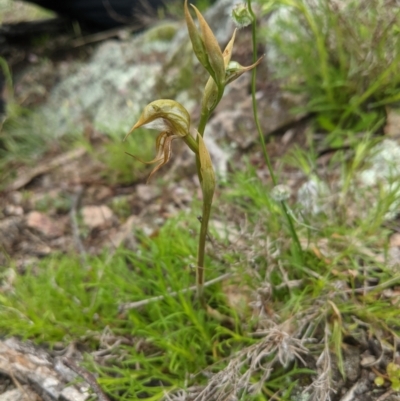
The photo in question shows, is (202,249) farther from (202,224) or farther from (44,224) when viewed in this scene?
(44,224)

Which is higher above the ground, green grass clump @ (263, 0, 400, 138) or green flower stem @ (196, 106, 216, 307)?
green grass clump @ (263, 0, 400, 138)

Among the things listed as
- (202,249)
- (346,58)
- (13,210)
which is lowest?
(202,249)

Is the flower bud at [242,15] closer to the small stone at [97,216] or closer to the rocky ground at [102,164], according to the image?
the rocky ground at [102,164]

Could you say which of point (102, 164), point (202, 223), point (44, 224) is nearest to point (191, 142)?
point (202, 223)

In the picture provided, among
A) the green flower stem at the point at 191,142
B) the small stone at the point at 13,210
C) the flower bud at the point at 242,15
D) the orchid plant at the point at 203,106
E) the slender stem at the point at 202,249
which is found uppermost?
the flower bud at the point at 242,15

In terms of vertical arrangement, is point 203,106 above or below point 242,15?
below

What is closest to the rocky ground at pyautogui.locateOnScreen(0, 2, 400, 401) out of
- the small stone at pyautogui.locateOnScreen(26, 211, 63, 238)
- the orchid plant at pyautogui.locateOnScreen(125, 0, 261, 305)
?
the small stone at pyautogui.locateOnScreen(26, 211, 63, 238)

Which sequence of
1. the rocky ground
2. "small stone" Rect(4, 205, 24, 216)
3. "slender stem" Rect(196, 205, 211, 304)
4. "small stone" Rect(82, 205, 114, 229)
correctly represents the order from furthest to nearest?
"small stone" Rect(4, 205, 24, 216), "small stone" Rect(82, 205, 114, 229), the rocky ground, "slender stem" Rect(196, 205, 211, 304)

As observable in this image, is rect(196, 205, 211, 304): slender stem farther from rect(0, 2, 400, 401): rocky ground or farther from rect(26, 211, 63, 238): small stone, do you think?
rect(26, 211, 63, 238): small stone

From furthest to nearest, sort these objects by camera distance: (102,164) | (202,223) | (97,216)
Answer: (102,164), (97,216), (202,223)

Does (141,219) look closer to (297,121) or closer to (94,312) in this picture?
(94,312)

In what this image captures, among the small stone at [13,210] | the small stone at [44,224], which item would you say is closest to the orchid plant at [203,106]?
the small stone at [44,224]
